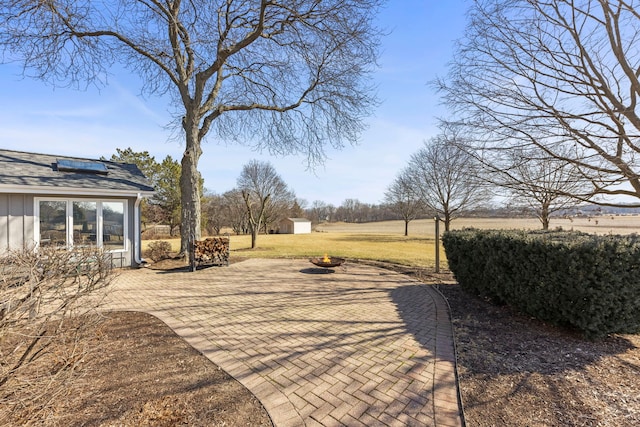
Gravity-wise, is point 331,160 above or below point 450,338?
above

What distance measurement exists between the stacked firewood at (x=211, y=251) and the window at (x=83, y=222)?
7.89ft

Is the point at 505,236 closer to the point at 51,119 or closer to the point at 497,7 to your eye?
the point at 497,7

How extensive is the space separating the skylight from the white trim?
5.29 feet

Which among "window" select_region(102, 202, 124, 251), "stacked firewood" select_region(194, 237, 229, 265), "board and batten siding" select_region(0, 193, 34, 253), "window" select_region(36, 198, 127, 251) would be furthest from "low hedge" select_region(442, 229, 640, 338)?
"board and batten siding" select_region(0, 193, 34, 253)

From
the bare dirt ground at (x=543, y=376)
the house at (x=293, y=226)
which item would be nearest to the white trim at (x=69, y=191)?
the bare dirt ground at (x=543, y=376)

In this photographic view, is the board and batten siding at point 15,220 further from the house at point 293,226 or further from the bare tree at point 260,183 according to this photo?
the house at point 293,226

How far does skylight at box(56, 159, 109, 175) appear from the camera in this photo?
932 centimetres

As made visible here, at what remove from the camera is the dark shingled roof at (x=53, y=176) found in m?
7.94

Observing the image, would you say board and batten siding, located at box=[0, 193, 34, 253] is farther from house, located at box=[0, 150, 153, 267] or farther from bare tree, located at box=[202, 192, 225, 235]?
bare tree, located at box=[202, 192, 225, 235]

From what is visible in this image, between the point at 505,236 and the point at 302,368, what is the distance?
4.23m

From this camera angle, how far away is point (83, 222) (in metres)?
8.74

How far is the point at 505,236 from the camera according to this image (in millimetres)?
5137

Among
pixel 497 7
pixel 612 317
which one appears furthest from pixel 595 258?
pixel 497 7

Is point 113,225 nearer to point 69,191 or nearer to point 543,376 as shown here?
point 69,191
